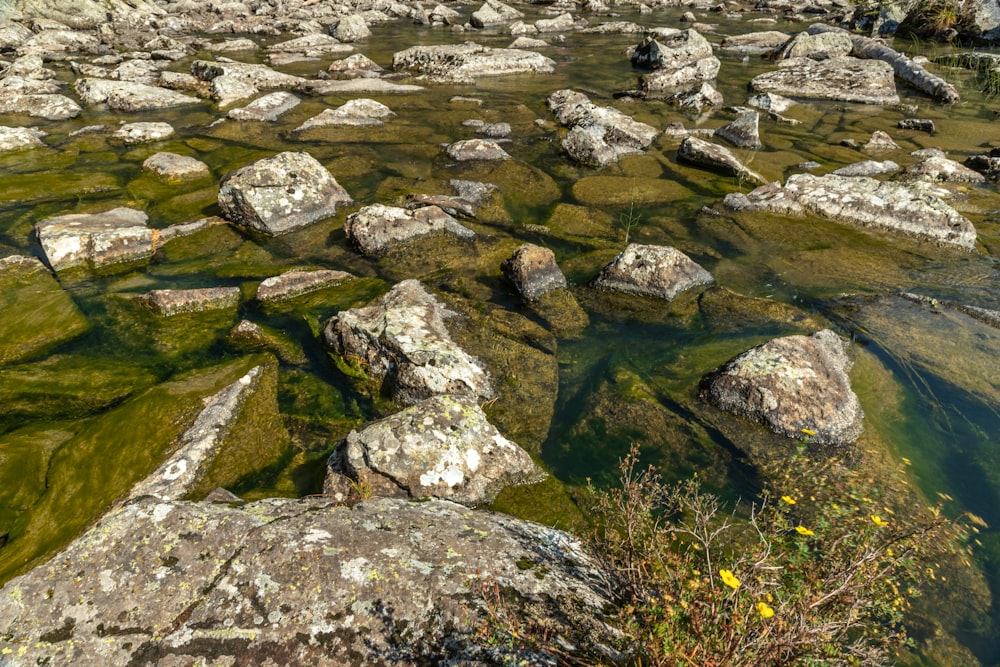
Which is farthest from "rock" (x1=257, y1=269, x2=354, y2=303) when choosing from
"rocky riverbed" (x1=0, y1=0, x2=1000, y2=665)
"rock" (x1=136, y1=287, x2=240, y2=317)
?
"rock" (x1=136, y1=287, x2=240, y2=317)

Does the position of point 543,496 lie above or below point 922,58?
below

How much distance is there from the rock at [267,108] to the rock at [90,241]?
24.9 feet

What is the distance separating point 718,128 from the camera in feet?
49.8

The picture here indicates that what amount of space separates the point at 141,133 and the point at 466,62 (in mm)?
12757

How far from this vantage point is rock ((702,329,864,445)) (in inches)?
213

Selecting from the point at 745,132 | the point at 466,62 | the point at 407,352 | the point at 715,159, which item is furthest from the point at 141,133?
the point at 745,132

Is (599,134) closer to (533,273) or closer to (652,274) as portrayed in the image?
(652,274)

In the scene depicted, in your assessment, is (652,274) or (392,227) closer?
(652,274)

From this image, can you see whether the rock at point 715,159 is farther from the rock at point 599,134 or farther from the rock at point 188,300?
A: the rock at point 188,300

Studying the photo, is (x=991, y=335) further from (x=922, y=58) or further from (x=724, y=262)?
(x=922, y=58)

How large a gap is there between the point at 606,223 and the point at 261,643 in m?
9.10

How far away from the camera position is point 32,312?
Result: 288 inches

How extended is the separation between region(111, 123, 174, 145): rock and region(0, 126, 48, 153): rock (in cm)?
178

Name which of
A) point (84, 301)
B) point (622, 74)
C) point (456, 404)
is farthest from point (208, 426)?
point (622, 74)
